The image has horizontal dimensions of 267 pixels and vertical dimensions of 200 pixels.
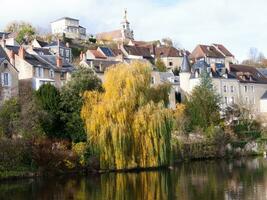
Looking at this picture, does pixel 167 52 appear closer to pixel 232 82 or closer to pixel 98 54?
pixel 98 54

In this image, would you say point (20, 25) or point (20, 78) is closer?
point (20, 78)

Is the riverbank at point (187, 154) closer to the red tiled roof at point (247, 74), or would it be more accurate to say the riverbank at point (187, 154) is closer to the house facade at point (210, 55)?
the red tiled roof at point (247, 74)

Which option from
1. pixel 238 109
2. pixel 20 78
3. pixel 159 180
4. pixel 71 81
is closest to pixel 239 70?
pixel 238 109

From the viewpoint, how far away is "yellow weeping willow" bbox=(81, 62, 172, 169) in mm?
43719

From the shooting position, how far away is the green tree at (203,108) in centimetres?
6244

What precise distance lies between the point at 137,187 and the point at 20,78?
33807 mm

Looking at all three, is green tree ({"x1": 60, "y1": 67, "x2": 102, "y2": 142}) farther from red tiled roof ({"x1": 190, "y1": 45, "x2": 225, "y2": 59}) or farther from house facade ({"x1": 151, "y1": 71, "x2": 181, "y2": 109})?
red tiled roof ({"x1": 190, "y1": 45, "x2": 225, "y2": 59})

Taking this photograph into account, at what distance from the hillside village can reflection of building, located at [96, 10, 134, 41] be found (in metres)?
0.99

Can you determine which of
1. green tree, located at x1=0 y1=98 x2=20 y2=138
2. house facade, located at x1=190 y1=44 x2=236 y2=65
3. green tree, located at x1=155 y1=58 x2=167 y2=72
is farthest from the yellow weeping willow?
house facade, located at x1=190 y1=44 x2=236 y2=65

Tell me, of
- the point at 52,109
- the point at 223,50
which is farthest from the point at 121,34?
the point at 52,109

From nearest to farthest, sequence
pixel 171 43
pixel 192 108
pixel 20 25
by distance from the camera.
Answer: pixel 192 108, pixel 20 25, pixel 171 43

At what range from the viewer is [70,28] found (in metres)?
135

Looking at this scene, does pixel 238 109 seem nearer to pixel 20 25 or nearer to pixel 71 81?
pixel 71 81

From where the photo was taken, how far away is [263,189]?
3188cm
